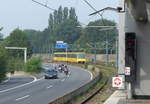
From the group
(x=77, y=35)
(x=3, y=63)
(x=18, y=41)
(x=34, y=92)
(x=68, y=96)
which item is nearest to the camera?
(x=68, y=96)

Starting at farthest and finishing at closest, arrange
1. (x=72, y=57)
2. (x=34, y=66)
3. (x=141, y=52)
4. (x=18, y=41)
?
(x=18, y=41), (x=72, y=57), (x=34, y=66), (x=141, y=52)

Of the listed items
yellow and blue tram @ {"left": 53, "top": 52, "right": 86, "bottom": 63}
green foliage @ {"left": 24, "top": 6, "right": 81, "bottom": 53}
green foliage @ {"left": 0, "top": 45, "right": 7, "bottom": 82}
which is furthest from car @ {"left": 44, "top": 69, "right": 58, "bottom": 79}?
green foliage @ {"left": 24, "top": 6, "right": 81, "bottom": 53}

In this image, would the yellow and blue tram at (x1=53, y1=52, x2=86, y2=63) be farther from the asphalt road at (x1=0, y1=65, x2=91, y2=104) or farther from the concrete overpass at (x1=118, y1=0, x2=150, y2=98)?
the concrete overpass at (x1=118, y1=0, x2=150, y2=98)

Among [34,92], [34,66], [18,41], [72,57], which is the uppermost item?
[18,41]

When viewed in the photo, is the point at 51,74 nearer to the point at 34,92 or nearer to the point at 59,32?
the point at 34,92

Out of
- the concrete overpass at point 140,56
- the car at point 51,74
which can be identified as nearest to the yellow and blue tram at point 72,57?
the car at point 51,74

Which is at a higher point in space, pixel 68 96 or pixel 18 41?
pixel 18 41

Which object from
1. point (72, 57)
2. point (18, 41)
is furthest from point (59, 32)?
point (72, 57)

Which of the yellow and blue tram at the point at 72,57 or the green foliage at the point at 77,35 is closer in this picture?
the yellow and blue tram at the point at 72,57

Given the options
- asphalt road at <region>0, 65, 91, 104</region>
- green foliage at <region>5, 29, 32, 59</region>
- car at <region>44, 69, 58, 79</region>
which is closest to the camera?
asphalt road at <region>0, 65, 91, 104</region>

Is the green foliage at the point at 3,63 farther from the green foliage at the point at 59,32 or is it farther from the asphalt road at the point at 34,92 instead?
the green foliage at the point at 59,32

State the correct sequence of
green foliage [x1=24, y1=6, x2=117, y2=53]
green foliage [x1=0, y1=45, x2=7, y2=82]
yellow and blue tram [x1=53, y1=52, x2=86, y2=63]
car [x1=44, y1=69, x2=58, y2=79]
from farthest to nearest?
1. green foliage [x1=24, y1=6, x2=117, y2=53]
2. yellow and blue tram [x1=53, y1=52, x2=86, y2=63]
3. green foliage [x1=0, y1=45, x2=7, y2=82]
4. car [x1=44, y1=69, x2=58, y2=79]

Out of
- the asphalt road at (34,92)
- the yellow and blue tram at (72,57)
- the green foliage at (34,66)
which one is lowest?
the asphalt road at (34,92)

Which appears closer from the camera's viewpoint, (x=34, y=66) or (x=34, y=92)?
(x=34, y=92)
